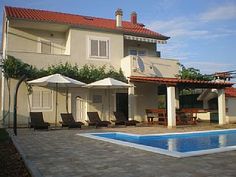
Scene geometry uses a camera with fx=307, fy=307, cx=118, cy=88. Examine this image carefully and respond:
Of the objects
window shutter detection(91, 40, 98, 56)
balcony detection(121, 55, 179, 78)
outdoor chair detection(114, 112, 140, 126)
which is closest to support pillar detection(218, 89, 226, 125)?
balcony detection(121, 55, 179, 78)

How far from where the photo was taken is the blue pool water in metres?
14.1

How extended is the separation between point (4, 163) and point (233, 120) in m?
25.8

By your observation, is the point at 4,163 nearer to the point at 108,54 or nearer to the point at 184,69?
the point at 108,54

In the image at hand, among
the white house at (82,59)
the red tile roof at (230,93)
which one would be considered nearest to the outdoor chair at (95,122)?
the white house at (82,59)

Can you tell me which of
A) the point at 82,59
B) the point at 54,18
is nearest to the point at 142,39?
the point at 82,59

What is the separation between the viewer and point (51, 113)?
979 inches

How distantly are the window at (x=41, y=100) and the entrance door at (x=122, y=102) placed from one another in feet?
20.0

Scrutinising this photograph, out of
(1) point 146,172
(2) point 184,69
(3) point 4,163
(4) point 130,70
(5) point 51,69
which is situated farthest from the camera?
(2) point 184,69

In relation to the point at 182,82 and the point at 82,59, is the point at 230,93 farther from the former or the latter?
the point at 82,59

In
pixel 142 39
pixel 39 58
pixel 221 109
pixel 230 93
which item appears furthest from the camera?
pixel 230 93

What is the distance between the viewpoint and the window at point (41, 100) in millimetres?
24234

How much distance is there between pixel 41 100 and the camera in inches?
966

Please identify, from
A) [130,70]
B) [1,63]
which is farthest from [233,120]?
[1,63]

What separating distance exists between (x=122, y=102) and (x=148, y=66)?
3993 millimetres
